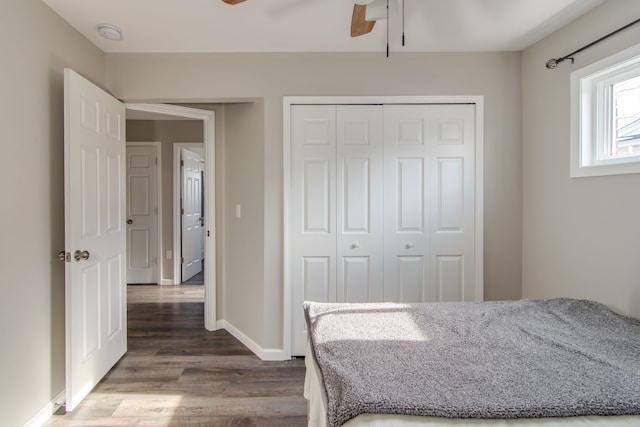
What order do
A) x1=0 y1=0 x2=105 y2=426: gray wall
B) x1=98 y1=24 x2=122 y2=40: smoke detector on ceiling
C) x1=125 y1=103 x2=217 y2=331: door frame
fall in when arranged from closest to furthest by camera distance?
1. x1=0 y1=0 x2=105 y2=426: gray wall
2. x1=98 y1=24 x2=122 y2=40: smoke detector on ceiling
3. x1=125 y1=103 x2=217 y2=331: door frame

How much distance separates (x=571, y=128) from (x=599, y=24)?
58 cm

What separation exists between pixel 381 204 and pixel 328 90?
3.12 feet

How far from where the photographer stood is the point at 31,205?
193 centimetres

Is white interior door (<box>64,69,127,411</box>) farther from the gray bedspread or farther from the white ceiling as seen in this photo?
the gray bedspread

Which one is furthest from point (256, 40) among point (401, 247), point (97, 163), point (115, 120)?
point (401, 247)

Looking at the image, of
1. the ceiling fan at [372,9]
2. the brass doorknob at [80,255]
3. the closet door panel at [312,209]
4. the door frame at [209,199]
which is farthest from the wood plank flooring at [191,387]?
the ceiling fan at [372,9]

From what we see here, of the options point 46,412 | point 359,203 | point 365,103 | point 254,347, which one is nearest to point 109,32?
point 365,103

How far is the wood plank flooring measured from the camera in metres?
2.01

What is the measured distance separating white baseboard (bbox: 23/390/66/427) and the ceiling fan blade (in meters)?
2.70

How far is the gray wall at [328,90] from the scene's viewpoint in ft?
8.80

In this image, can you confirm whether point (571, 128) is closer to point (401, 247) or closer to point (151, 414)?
point (401, 247)

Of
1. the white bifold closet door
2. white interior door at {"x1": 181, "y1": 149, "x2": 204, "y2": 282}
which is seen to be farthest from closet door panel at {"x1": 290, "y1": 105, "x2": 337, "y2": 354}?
white interior door at {"x1": 181, "y1": 149, "x2": 204, "y2": 282}

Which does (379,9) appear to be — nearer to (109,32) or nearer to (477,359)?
(477,359)

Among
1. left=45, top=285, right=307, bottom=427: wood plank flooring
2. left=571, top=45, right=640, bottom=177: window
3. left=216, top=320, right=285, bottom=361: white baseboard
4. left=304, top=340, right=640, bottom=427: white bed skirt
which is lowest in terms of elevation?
left=45, top=285, right=307, bottom=427: wood plank flooring
